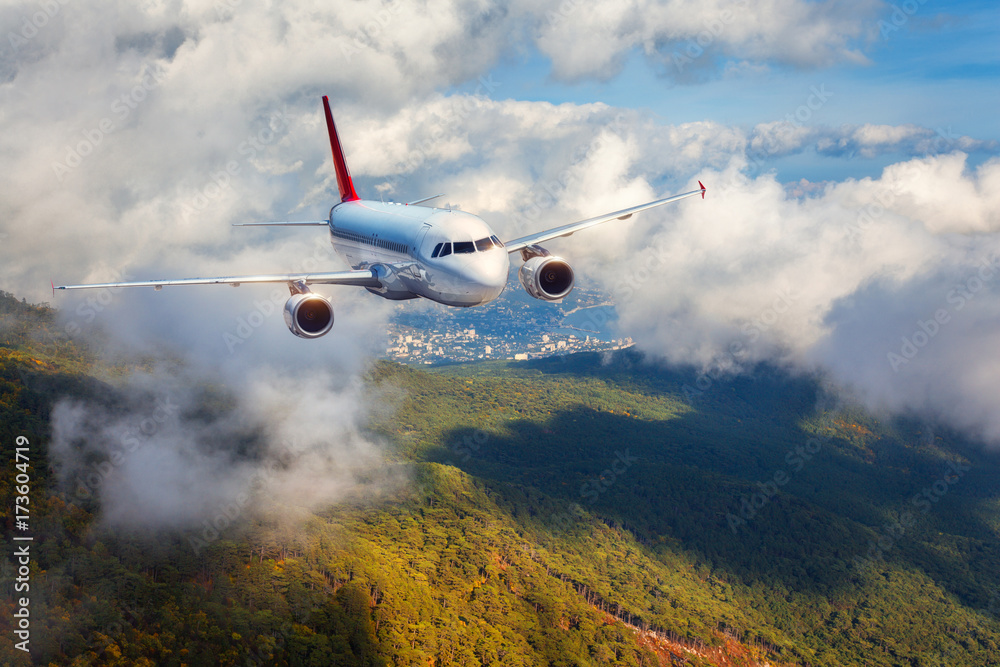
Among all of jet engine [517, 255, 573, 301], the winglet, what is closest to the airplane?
jet engine [517, 255, 573, 301]

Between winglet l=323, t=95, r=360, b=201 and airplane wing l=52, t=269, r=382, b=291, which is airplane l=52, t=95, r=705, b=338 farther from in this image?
winglet l=323, t=95, r=360, b=201

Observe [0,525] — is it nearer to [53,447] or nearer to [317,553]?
[53,447]

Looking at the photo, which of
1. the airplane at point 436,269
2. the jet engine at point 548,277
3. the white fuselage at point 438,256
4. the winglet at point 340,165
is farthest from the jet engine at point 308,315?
the winglet at point 340,165

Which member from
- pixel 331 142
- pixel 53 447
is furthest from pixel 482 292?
pixel 53 447

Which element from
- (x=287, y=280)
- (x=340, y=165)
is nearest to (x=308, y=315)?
(x=287, y=280)

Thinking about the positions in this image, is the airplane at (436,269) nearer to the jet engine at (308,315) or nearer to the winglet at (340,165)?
the jet engine at (308,315)

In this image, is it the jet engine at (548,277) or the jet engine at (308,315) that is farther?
the jet engine at (548,277)
